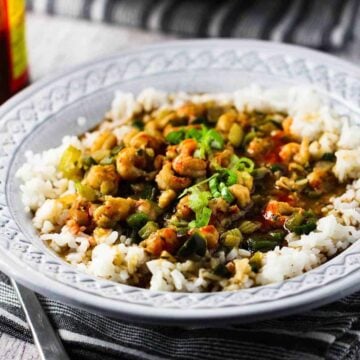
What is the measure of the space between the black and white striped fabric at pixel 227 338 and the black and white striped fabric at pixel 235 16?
2.78m

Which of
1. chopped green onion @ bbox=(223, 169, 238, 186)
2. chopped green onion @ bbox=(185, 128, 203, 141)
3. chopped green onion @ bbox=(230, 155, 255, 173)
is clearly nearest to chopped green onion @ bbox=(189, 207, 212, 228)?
chopped green onion @ bbox=(223, 169, 238, 186)

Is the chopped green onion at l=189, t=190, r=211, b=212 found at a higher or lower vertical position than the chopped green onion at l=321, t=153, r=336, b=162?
lower

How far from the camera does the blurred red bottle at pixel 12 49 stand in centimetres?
498

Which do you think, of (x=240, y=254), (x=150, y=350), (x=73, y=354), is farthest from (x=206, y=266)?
(x=73, y=354)

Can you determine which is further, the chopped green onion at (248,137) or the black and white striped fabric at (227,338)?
the chopped green onion at (248,137)

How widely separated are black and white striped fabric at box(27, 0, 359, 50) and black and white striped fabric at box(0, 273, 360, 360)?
2.78 meters

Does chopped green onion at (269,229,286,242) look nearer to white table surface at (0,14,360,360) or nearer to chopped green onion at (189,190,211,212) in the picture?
chopped green onion at (189,190,211,212)

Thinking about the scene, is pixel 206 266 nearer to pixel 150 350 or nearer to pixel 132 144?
pixel 150 350

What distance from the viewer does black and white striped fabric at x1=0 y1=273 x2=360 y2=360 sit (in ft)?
10.4

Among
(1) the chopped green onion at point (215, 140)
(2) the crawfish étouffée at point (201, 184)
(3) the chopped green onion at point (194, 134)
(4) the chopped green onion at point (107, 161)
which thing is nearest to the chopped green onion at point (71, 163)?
(2) the crawfish étouffée at point (201, 184)

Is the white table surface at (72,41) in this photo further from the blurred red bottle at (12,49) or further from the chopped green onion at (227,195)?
the chopped green onion at (227,195)

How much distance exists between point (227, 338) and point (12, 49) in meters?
2.70

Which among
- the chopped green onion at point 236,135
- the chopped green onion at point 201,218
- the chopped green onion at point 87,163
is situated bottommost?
the chopped green onion at point 87,163

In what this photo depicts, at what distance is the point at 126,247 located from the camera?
3508 millimetres
